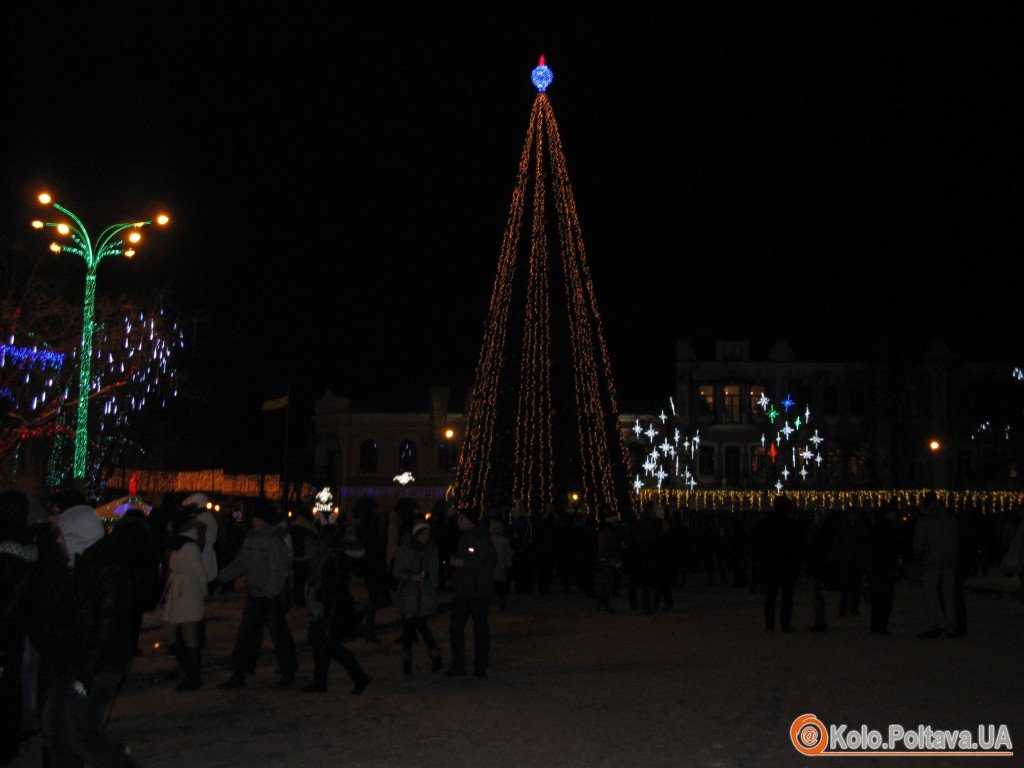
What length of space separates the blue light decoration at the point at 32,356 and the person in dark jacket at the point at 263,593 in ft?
45.3

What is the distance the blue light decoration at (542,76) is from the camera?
26703 mm

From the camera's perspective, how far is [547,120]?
28.1 metres

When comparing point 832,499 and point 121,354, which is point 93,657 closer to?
point 121,354

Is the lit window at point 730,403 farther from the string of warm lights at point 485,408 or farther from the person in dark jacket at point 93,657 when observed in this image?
the person in dark jacket at point 93,657

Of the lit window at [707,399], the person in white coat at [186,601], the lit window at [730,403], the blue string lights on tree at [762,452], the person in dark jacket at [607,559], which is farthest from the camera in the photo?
the lit window at [707,399]

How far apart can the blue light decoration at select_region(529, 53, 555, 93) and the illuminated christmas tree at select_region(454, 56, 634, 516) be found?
5696 mm

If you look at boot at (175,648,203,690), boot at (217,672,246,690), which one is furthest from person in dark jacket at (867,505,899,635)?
boot at (175,648,203,690)

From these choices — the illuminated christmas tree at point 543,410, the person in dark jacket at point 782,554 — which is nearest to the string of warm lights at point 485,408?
the illuminated christmas tree at point 543,410

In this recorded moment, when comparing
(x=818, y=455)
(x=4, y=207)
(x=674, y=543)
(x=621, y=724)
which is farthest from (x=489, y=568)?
(x=818, y=455)

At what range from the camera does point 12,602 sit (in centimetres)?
827

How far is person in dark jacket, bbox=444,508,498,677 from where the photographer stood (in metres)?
12.5

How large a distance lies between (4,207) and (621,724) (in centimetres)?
2039

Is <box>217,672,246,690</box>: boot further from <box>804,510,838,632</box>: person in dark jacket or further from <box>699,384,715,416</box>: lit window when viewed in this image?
<box>699,384,715,416</box>: lit window

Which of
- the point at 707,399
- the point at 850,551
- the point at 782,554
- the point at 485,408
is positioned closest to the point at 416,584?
the point at 782,554
